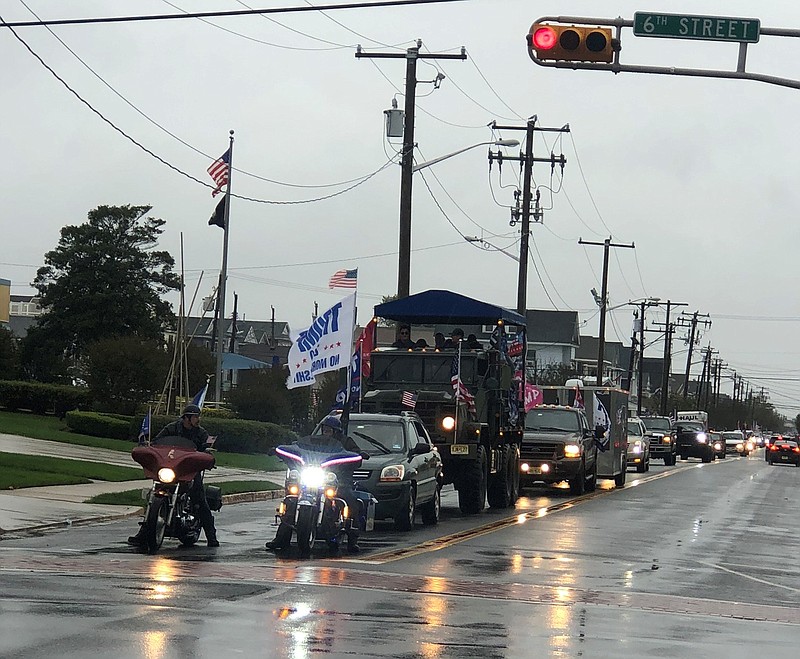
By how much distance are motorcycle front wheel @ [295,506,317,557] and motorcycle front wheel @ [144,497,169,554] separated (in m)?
1.53

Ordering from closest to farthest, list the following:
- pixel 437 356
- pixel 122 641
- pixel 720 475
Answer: pixel 122 641, pixel 437 356, pixel 720 475

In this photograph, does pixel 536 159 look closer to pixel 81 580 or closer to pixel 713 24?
pixel 713 24

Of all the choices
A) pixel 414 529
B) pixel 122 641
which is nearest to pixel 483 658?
pixel 122 641

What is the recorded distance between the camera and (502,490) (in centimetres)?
2711

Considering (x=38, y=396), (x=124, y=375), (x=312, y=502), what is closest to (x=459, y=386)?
(x=312, y=502)

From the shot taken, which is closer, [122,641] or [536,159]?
[122,641]

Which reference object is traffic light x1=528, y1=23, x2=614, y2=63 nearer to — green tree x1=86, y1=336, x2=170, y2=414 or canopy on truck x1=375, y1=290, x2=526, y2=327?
canopy on truck x1=375, y1=290, x2=526, y2=327

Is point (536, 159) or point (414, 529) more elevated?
point (536, 159)

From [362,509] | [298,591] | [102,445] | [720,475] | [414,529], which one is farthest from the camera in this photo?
[720,475]

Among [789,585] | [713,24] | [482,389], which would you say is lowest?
[789,585]

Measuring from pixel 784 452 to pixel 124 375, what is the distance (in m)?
40.3

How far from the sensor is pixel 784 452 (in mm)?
73625

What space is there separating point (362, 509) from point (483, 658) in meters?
8.23

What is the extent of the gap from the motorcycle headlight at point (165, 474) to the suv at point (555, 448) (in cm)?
1602
